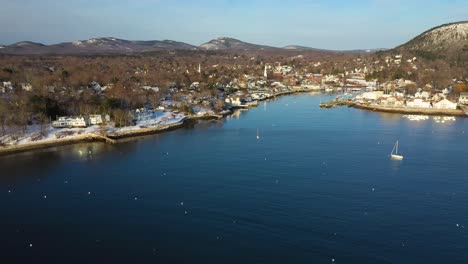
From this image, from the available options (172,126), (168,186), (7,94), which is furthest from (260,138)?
(7,94)

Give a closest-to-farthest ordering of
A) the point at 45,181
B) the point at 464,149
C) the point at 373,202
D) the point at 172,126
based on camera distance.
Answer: the point at 373,202 < the point at 45,181 < the point at 464,149 < the point at 172,126

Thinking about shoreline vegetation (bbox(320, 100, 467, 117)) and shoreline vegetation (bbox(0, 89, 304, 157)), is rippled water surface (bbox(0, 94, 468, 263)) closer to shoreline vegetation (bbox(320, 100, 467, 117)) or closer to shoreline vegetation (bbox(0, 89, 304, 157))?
shoreline vegetation (bbox(0, 89, 304, 157))

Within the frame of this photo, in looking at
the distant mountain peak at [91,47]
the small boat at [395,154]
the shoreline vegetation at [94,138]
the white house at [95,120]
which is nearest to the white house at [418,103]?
the small boat at [395,154]

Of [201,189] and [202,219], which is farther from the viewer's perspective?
[201,189]

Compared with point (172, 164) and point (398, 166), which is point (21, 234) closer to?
point (172, 164)

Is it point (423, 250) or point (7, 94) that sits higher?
point (7, 94)

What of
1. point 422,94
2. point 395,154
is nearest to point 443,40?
point 422,94

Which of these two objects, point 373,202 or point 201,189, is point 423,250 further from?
point 201,189

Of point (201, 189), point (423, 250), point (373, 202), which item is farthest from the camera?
point (201, 189)

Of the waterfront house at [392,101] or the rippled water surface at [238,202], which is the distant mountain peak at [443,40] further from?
the rippled water surface at [238,202]
